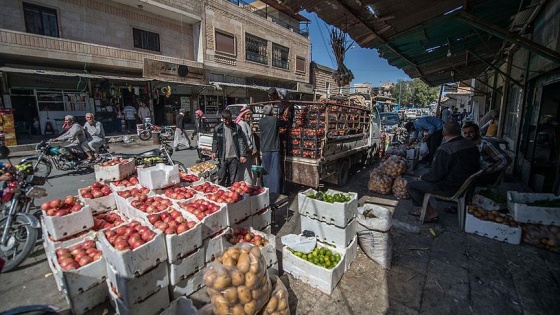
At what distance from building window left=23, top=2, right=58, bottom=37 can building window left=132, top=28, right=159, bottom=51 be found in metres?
3.94

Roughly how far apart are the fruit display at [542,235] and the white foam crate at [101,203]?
635 cm

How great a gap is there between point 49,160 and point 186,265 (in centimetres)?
785

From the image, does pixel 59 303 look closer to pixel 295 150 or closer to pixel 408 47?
pixel 295 150

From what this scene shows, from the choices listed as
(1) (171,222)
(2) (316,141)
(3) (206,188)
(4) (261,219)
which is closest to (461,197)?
(2) (316,141)

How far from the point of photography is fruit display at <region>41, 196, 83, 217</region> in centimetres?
289

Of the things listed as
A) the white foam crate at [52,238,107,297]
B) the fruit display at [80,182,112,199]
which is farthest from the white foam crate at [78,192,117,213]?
the white foam crate at [52,238,107,297]

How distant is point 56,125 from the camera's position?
45.8ft

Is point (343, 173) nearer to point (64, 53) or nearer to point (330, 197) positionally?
point (330, 197)

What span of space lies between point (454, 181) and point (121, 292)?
4933 mm

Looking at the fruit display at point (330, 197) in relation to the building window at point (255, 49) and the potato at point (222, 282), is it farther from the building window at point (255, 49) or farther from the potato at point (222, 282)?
the building window at point (255, 49)

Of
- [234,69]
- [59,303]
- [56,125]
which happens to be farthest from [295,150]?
[234,69]

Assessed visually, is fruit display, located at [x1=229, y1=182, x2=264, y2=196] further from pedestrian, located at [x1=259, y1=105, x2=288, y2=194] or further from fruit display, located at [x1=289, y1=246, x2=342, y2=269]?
pedestrian, located at [x1=259, y1=105, x2=288, y2=194]

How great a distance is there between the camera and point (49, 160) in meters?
7.57

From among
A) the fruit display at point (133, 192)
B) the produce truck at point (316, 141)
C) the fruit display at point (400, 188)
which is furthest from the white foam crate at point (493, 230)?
the fruit display at point (133, 192)
